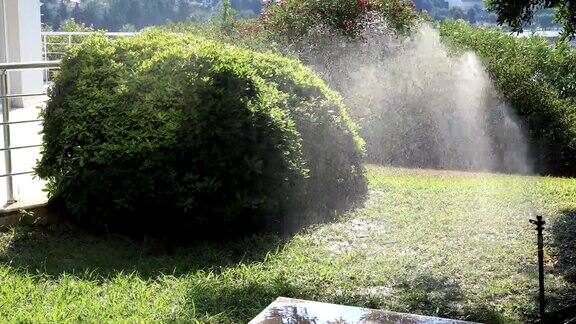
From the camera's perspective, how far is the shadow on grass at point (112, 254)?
5.76m

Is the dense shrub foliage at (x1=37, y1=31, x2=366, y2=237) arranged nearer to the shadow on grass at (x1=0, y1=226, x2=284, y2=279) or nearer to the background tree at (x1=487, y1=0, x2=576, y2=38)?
the shadow on grass at (x1=0, y1=226, x2=284, y2=279)

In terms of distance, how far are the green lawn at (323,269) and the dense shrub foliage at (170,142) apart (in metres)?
0.28

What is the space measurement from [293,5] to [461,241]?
7.24m

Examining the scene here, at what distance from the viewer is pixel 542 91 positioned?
12.2 meters

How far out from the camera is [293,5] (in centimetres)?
1298

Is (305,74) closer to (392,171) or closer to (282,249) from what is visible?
(282,249)

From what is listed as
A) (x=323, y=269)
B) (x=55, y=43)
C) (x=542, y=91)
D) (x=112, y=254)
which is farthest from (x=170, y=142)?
(x=55, y=43)

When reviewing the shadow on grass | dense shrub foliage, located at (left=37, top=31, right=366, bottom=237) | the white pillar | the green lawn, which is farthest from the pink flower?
the shadow on grass

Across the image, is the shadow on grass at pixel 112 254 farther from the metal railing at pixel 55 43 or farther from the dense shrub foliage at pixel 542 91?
the metal railing at pixel 55 43

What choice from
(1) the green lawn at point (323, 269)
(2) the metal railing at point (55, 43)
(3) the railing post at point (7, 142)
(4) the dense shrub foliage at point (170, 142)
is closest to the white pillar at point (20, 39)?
(2) the metal railing at point (55, 43)

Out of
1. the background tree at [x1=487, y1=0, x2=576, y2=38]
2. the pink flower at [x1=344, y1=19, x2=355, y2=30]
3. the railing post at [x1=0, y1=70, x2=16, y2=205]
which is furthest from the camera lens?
the pink flower at [x1=344, y1=19, x2=355, y2=30]

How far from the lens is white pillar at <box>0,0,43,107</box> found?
12.5m

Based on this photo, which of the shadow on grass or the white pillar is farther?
the white pillar

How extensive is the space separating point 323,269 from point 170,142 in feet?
5.13
